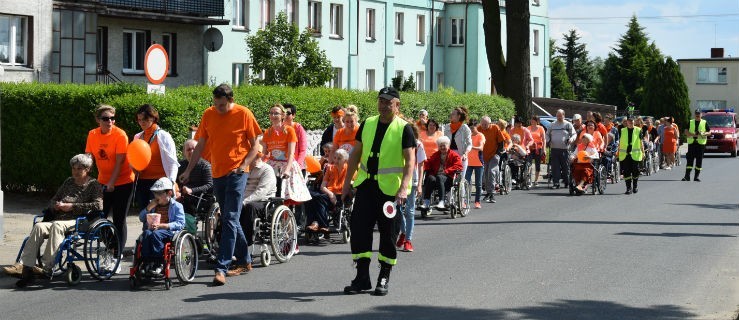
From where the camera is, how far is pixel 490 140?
23844 mm

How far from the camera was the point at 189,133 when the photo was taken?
1967 cm

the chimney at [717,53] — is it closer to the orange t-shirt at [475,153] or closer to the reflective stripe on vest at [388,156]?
the orange t-shirt at [475,153]

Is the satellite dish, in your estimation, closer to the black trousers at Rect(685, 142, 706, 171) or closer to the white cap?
the black trousers at Rect(685, 142, 706, 171)

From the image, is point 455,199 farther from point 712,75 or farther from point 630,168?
point 712,75

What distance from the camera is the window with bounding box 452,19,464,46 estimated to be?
65500 millimetres

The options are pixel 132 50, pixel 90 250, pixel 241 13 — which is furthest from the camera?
pixel 241 13

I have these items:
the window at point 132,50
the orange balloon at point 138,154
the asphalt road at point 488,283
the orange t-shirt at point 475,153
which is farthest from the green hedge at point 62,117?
the window at point 132,50

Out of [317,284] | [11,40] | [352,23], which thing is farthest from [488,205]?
[352,23]

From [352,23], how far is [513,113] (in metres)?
19.8

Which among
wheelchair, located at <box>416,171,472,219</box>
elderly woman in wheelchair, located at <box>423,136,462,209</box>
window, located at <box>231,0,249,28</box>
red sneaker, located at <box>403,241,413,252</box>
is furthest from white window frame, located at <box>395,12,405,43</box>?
red sneaker, located at <box>403,241,413,252</box>

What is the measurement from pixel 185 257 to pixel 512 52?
2514cm

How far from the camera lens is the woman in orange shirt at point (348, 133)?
16.1m

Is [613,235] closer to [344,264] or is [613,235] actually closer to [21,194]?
[344,264]

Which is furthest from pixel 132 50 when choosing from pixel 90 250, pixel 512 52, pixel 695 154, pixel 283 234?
pixel 90 250
